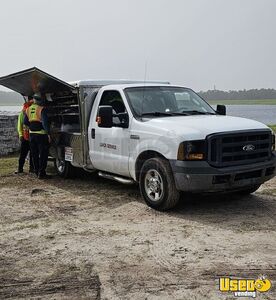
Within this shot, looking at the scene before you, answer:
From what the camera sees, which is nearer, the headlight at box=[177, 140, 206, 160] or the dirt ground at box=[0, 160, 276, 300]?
the dirt ground at box=[0, 160, 276, 300]

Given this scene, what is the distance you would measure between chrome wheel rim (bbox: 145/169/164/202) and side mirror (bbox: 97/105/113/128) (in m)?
1.17

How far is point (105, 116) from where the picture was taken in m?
7.18

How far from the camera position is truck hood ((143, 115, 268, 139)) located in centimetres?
617

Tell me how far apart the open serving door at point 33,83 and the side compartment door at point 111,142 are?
0.90m

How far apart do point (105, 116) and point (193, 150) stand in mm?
1776

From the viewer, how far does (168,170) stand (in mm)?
6406

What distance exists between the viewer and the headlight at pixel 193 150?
6.13m

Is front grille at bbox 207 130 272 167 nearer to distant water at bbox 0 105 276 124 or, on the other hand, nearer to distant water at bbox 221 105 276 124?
distant water at bbox 0 105 276 124

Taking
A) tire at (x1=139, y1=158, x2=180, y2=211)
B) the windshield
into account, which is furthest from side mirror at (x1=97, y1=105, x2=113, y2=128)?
tire at (x1=139, y1=158, x2=180, y2=211)

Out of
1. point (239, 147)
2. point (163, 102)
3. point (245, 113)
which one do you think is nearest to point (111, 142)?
point (163, 102)

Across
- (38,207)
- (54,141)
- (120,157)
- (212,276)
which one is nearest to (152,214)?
(120,157)

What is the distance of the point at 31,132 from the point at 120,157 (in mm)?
2936

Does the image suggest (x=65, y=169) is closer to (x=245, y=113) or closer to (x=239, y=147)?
(x=239, y=147)

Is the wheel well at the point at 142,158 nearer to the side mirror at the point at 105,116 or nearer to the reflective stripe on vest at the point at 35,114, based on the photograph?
the side mirror at the point at 105,116
